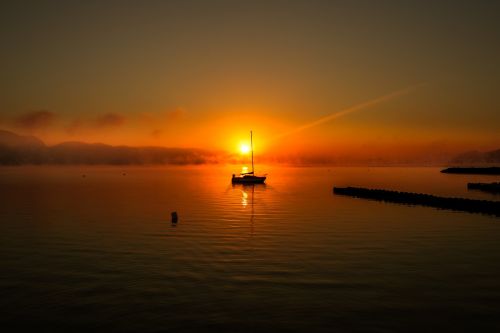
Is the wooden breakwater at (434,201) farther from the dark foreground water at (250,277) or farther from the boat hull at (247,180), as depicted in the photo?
the boat hull at (247,180)

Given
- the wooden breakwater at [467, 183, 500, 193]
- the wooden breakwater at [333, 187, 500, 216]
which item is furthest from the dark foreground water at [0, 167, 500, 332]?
the wooden breakwater at [467, 183, 500, 193]

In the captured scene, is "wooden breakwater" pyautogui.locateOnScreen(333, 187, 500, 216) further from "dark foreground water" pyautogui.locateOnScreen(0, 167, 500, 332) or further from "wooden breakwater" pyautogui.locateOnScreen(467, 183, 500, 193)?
"wooden breakwater" pyautogui.locateOnScreen(467, 183, 500, 193)

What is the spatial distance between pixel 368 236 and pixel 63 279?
23.1m

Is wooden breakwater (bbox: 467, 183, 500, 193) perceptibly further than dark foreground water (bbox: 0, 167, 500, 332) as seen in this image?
Yes

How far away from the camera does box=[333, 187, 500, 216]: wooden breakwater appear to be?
177 feet

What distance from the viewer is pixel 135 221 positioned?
45.2 meters

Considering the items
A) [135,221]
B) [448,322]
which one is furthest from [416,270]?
[135,221]

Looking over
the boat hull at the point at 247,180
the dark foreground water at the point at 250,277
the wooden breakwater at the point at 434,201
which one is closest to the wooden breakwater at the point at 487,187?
the wooden breakwater at the point at 434,201

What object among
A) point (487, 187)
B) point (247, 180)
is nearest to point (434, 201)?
point (487, 187)

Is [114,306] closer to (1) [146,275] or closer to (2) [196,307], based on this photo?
(2) [196,307]

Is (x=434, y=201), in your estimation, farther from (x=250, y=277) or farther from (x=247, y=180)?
(x=247, y=180)

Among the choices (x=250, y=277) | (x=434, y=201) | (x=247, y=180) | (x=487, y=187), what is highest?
(x=247, y=180)

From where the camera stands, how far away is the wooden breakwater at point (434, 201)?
54.0 metres

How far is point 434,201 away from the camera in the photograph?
62.8 meters
